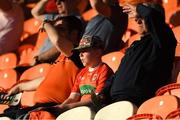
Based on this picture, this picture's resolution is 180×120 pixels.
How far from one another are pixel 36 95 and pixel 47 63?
2.48ft

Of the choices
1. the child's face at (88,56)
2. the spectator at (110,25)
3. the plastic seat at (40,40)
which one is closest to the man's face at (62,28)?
the spectator at (110,25)

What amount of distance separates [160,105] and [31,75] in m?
2.42

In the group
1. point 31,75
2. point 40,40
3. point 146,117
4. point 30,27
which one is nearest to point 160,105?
point 146,117

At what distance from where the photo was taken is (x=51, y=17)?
24.8 ft

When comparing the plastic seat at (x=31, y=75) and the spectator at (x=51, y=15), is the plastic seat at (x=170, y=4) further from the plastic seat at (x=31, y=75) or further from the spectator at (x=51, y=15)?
the plastic seat at (x=31, y=75)

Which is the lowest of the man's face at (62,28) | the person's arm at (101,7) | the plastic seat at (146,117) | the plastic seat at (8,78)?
the plastic seat at (8,78)

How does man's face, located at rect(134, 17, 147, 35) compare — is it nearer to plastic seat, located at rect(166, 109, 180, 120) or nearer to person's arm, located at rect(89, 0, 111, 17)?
person's arm, located at rect(89, 0, 111, 17)

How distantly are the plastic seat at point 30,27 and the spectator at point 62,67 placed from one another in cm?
200

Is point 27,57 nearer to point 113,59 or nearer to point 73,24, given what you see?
point 73,24

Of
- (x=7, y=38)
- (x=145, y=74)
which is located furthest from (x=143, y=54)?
(x=7, y=38)

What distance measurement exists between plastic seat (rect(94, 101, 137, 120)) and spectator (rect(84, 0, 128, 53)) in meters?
1.36

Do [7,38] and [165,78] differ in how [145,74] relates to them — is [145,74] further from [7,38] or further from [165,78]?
[7,38]

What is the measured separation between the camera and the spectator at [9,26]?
8.21 meters

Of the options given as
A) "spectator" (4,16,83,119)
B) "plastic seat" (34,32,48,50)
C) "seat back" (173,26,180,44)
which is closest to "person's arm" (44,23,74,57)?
"spectator" (4,16,83,119)
